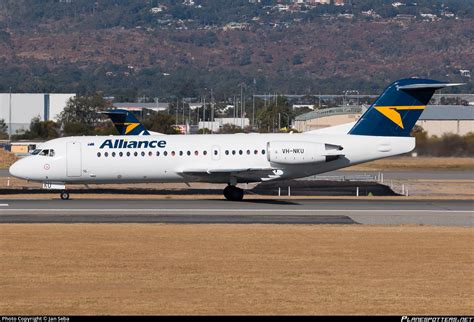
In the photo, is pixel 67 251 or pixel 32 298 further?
pixel 67 251

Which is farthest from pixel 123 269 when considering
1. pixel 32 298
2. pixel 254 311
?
pixel 254 311

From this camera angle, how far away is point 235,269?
26.1 metres

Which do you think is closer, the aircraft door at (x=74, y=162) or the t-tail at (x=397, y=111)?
the aircraft door at (x=74, y=162)

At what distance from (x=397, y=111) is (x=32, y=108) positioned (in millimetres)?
106398

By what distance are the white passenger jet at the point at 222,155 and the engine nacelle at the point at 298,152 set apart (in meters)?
0.10

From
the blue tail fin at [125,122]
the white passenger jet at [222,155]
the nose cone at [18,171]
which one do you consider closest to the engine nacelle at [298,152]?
the white passenger jet at [222,155]

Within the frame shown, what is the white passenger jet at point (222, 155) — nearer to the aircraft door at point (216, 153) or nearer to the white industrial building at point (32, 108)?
the aircraft door at point (216, 153)

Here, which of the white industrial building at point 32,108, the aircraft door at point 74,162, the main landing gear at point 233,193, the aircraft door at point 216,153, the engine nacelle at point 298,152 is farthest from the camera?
the white industrial building at point 32,108

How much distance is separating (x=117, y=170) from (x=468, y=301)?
25.5 metres

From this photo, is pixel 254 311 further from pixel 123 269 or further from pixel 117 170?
pixel 117 170

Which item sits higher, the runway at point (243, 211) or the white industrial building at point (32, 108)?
the white industrial building at point (32, 108)

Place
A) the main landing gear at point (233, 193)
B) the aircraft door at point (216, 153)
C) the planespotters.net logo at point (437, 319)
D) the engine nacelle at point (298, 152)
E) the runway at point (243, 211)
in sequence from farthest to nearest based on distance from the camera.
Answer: the aircraft door at point (216, 153), the main landing gear at point (233, 193), the engine nacelle at point (298, 152), the runway at point (243, 211), the planespotters.net logo at point (437, 319)

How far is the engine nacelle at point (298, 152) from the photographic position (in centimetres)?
4459

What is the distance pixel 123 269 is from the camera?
85.0 ft
